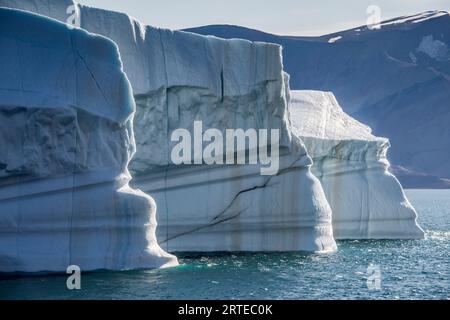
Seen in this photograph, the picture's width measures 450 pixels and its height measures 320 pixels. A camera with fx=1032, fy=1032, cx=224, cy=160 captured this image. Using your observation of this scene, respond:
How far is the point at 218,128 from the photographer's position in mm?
22500

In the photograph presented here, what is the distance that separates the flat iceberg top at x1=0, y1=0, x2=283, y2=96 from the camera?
2028cm

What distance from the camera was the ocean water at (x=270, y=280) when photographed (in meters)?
16.6

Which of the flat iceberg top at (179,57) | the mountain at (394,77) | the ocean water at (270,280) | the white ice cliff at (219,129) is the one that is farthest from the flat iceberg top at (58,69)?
the mountain at (394,77)

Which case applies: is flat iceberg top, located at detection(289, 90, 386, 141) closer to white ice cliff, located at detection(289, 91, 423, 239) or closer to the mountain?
white ice cliff, located at detection(289, 91, 423, 239)

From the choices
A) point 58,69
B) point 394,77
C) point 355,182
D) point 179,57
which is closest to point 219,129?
point 179,57

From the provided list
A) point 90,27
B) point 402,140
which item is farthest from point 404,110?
point 90,27

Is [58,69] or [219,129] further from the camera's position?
[219,129]

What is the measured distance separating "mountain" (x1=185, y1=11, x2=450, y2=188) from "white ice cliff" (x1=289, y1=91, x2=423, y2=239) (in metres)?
89.3

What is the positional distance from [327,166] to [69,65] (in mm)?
12418

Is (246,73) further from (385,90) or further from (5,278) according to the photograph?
(385,90)

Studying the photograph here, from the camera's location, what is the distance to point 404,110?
433ft

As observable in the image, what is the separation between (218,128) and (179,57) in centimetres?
186

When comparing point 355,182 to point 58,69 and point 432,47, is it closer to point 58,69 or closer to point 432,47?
point 58,69

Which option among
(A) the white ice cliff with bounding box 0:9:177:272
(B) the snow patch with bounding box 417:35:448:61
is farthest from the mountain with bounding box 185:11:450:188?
(A) the white ice cliff with bounding box 0:9:177:272
